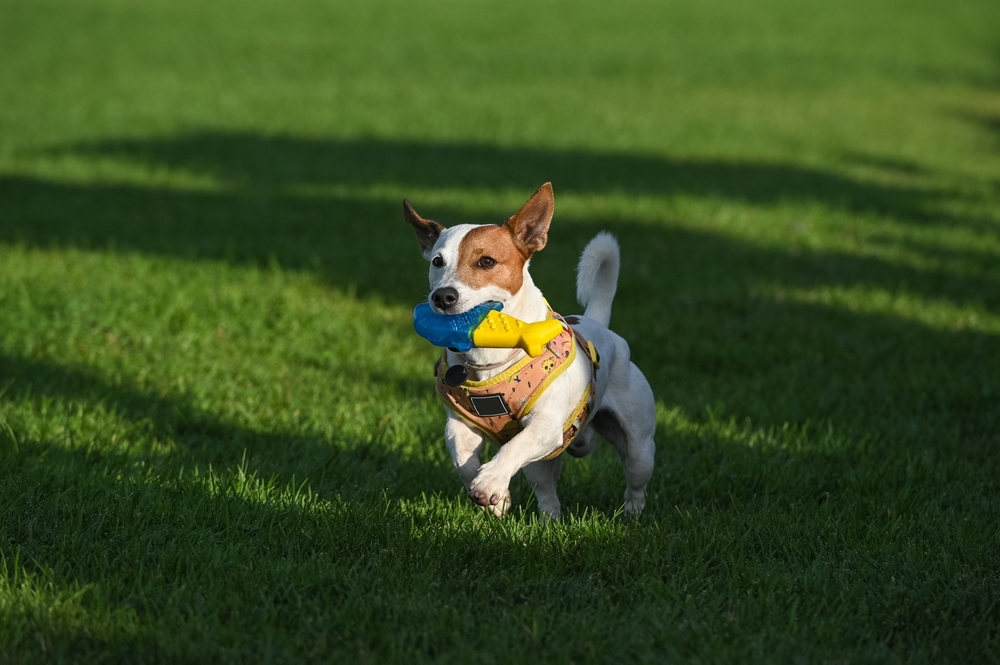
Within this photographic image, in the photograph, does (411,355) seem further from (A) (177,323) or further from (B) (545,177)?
(B) (545,177)

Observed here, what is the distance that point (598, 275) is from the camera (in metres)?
5.23

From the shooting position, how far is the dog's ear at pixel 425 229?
4.56 m

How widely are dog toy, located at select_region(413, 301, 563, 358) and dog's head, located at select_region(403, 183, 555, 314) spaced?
1.8 inches

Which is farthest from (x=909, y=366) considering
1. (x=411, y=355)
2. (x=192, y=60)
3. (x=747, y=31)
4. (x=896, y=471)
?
(x=747, y=31)

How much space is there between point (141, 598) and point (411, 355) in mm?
3736

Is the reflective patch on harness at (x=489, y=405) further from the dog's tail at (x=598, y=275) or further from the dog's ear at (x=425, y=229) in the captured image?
the dog's tail at (x=598, y=275)

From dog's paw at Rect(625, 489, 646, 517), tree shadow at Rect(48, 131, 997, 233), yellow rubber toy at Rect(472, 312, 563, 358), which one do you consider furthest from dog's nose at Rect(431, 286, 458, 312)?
tree shadow at Rect(48, 131, 997, 233)

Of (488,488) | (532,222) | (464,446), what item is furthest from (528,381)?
(532,222)

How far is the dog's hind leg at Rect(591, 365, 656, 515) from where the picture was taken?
482 cm

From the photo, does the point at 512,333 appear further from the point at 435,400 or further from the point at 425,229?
the point at 435,400

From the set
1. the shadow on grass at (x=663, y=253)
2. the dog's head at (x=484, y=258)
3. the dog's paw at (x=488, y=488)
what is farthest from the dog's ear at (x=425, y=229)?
the shadow on grass at (x=663, y=253)

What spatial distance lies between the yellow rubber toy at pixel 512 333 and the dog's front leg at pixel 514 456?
0.29 metres

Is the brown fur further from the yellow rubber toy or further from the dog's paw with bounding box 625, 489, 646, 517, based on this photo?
the dog's paw with bounding box 625, 489, 646, 517

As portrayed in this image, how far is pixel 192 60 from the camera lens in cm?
2358
